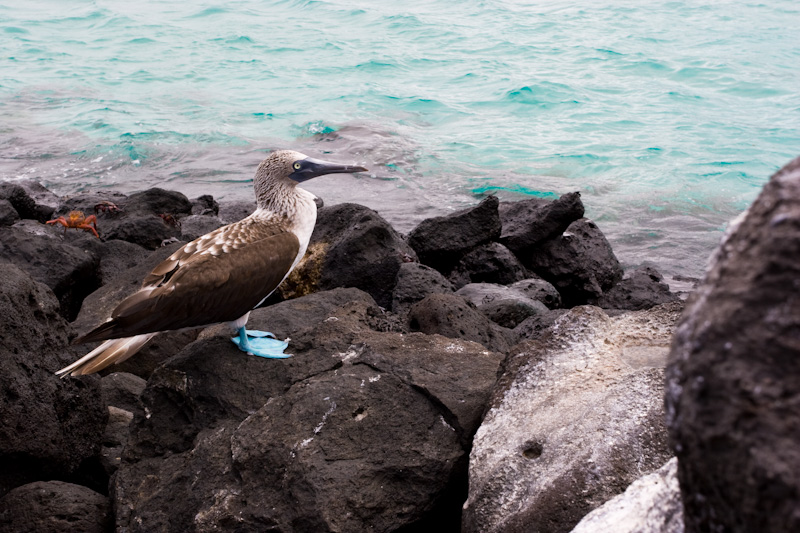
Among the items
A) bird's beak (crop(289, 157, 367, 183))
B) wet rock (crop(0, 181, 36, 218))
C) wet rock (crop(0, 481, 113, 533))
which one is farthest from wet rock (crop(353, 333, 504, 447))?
wet rock (crop(0, 181, 36, 218))

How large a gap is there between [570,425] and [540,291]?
4.31 meters

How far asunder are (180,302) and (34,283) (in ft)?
3.02

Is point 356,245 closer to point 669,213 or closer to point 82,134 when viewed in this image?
point 669,213

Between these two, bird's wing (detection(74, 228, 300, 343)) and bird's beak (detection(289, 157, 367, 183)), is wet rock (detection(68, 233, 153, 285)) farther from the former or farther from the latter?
bird's wing (detection(74, 228, 300, 343))

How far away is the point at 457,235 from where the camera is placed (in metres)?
8.01

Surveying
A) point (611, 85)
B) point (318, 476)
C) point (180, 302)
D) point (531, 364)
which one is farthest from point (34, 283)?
point (611, 85)

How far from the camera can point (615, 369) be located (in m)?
3.23

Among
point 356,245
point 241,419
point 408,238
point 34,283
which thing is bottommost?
point 408,238

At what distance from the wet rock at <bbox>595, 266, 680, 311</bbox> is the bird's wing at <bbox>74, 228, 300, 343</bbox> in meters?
4.65

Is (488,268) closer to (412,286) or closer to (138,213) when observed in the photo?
(412,286)

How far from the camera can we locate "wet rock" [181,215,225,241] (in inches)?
320

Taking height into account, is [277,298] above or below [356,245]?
below

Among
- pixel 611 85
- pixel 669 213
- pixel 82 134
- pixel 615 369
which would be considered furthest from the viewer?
pixel 611 85

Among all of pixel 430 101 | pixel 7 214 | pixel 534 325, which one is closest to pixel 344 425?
pixel 534 325
